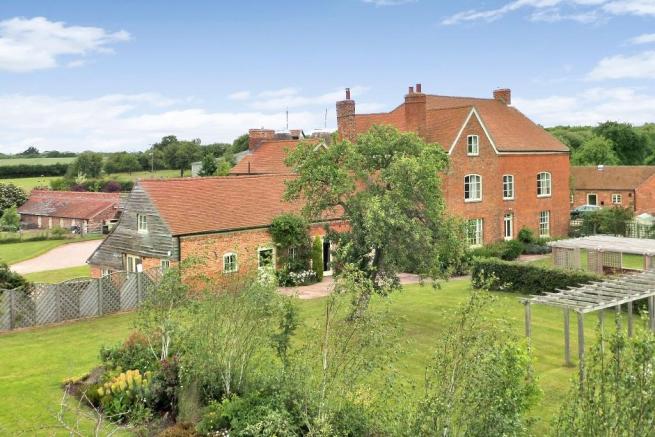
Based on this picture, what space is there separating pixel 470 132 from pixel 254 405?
29496 millimetres

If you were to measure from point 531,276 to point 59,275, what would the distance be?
28.5 m

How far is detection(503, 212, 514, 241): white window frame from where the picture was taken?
42281mm

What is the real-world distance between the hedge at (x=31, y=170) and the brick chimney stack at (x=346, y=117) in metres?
104

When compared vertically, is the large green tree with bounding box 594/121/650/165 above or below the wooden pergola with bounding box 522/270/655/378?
above

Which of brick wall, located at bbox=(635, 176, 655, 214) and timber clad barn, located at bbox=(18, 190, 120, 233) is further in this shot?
timber clad barn, located at bbox=(18, 190, 120, 233)

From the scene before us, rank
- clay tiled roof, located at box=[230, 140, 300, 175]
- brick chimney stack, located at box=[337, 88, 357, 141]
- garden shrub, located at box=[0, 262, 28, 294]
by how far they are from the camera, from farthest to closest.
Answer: clay tiled roof, located at box=[230, 140, 300, 175] < brick chimney stack, located at box=[337, 88, 357, 141] < garden shrub, located at box=[0, 262, 28, 294]

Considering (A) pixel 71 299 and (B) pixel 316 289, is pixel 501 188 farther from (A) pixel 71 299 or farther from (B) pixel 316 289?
(A) pixel 71 299

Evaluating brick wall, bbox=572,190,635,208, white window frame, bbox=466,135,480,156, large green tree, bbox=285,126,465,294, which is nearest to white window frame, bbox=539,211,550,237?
white window frame, bbox=466,135,480,156

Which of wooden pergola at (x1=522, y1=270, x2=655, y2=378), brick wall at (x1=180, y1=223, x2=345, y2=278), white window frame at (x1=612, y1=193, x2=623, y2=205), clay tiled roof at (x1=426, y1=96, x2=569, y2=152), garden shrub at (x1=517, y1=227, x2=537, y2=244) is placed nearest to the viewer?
wooden pergola at (x1=522, y1=270, x2=655, y2=378)

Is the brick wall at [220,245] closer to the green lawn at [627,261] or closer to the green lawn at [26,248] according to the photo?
the green lawn at [627,261]

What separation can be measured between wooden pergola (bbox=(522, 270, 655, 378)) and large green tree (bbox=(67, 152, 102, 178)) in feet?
361

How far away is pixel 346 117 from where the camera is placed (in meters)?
37.3

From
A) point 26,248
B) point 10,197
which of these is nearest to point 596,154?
point 26,248

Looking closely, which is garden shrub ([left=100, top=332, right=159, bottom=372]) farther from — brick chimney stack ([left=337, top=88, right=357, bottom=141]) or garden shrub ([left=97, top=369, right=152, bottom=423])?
brick chimney stack ([left=337, top=88, right=357, bottom=141])
